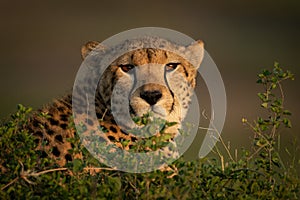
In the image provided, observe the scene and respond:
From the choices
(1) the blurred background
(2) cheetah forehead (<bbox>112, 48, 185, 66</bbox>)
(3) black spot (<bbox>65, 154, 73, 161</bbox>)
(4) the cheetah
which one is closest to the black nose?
(4) the cheetah

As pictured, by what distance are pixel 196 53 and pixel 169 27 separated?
17.6m

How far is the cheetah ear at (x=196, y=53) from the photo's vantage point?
6.66 metres

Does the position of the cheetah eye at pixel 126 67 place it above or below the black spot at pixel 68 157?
above

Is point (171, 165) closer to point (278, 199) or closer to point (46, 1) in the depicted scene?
point (278, 199)

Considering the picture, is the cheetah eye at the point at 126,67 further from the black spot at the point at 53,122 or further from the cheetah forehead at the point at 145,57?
the black spot at the point at 53,122

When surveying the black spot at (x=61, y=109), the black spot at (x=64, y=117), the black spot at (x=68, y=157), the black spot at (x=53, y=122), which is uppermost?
the black spot at (x=61, y=109)

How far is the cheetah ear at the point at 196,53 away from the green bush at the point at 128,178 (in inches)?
51.9

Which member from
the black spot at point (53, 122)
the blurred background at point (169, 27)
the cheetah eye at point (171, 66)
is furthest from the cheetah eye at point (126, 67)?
the blurred background at point (169, 27)

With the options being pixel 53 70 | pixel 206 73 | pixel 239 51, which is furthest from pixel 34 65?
pixel 206 73

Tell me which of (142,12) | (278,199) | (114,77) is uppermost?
(142,12)

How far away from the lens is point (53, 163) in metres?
5.33

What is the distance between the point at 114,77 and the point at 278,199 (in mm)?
1695

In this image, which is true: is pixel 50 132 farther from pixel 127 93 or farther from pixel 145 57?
pixel 145 57

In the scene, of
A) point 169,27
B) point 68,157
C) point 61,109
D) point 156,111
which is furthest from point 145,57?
point 169,27
